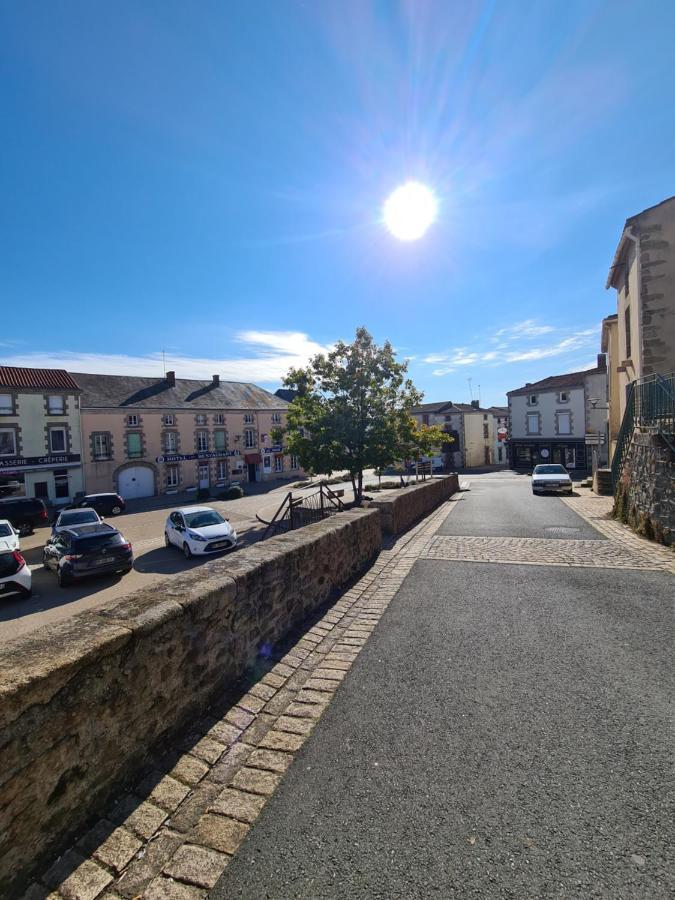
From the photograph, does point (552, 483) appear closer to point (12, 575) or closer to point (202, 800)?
point (12, 575)

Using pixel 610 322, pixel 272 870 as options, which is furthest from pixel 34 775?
pixel 610 322

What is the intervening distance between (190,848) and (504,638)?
11.8 feet

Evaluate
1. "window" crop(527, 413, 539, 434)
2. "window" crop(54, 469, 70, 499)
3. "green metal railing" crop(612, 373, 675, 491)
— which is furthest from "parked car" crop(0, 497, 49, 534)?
"window" crop(527, 413, 539, 434)

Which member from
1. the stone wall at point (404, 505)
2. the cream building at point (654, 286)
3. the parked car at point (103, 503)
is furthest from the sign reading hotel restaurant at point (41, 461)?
the cream building at point (654, 286)

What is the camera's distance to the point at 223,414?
40.4m

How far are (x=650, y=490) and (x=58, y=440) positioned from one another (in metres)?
33.5

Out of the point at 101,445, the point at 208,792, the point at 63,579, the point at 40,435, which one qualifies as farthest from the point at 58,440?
the point at 208,792

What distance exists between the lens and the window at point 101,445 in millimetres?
32812

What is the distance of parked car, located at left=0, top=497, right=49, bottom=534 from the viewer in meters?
23.5

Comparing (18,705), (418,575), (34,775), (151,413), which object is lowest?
(418,575)

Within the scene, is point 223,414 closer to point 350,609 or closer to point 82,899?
point 350,609

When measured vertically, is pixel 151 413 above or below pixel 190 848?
above

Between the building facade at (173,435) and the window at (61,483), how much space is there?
139 cm

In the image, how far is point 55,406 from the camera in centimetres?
3078
